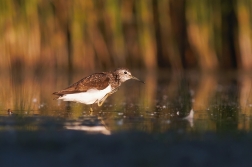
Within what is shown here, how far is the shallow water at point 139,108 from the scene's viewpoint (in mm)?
7230

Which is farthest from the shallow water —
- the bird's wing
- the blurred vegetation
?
the blurred vegetation

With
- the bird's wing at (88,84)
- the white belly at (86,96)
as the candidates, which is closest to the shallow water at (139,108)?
the white belly at (86,96)

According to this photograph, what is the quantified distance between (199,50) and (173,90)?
423 centimetres

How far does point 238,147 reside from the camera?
6.05 m

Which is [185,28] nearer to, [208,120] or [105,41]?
[105,41]

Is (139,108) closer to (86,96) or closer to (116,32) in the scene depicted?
(86,96)

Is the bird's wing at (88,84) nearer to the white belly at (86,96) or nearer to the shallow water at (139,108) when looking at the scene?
the white belly at (86,96)

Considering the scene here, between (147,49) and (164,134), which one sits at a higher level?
(147,49)

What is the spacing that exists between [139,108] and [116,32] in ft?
21.7

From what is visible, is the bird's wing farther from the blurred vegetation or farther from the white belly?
the blurred vegetation

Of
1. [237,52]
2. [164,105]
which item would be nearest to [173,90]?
[164,105]

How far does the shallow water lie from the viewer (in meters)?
7.23

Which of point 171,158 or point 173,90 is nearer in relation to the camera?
point 171,158

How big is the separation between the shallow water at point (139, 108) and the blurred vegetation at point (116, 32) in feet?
3.94
